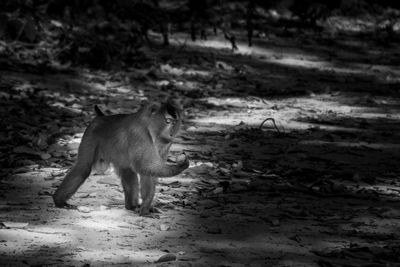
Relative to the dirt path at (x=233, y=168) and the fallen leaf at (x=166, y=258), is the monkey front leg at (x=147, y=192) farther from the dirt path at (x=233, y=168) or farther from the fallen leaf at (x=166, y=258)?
the fallen leaf at (x=166, y=258)

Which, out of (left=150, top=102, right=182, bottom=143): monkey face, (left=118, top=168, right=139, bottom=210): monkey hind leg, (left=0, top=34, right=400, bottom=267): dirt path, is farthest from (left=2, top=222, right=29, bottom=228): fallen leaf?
(left=150, top=102, right=182, bottom=143): monkey face

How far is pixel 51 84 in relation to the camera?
976 centimetres

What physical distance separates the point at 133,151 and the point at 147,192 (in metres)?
0.30

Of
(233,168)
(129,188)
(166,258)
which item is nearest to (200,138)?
(233,168)

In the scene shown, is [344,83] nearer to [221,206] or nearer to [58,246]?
[221,206]

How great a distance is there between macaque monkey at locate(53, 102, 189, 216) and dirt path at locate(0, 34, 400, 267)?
6.6 inches

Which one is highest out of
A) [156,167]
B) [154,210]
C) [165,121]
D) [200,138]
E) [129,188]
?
[165,121]

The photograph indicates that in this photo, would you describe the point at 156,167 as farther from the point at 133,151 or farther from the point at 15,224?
the point at 15,224

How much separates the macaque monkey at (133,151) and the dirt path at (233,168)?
166 millimetres

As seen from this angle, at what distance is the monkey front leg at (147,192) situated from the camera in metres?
5.33

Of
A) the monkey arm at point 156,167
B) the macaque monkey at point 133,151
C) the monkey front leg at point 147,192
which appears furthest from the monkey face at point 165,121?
the monkey front leg at point 147,192

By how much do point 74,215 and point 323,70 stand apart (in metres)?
6.56

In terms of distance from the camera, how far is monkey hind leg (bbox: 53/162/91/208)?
17.9 feet

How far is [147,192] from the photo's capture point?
5.39m
